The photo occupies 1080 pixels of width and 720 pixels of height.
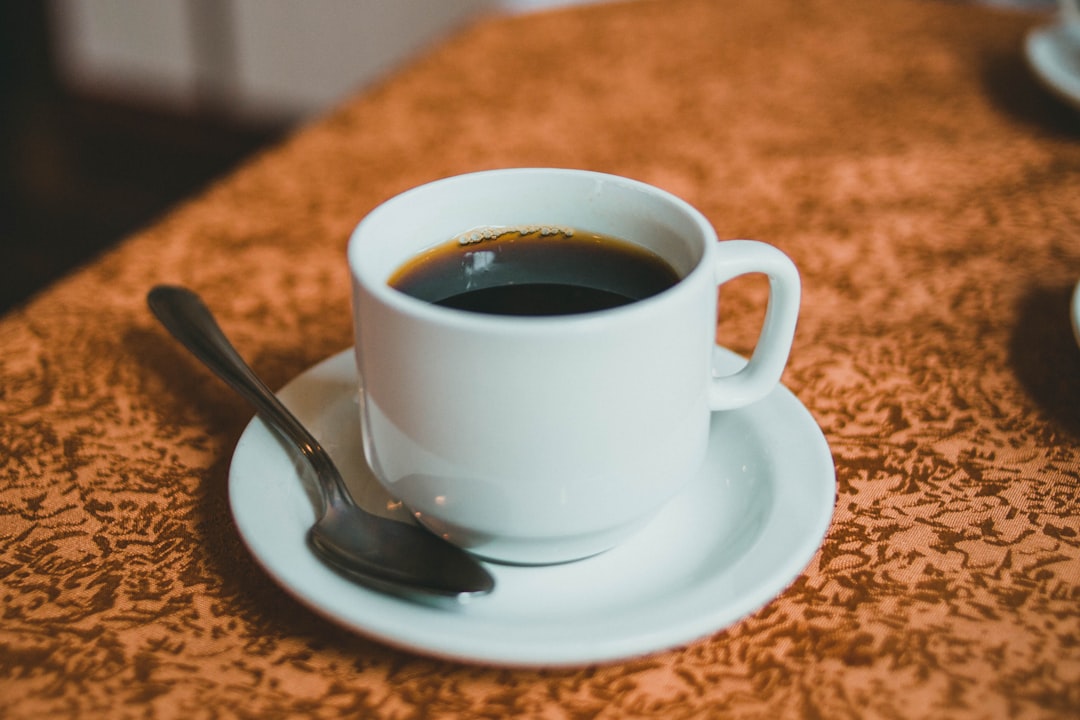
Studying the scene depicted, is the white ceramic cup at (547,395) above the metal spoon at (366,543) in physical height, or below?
above

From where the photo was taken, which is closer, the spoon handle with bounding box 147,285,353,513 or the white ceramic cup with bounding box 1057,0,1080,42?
the spoon handle with bounding box 147,285,353,513

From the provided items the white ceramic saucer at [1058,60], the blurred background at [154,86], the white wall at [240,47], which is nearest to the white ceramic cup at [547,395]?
the white ceramic saucer at [1058,60]

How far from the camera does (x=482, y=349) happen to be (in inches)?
13.5

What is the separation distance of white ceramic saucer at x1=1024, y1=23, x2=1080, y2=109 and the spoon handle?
29.2 inches

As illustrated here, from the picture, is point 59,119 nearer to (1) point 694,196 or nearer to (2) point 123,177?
(2) point 123,177

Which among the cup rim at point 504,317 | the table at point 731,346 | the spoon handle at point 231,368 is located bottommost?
the table at point 731,346

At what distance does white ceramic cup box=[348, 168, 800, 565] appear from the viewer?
0.35m

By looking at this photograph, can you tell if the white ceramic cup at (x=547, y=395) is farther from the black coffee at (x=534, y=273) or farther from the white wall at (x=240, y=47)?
the white wall at (x=240, y=47)

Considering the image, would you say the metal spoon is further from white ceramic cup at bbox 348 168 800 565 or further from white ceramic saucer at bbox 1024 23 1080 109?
white ceramic saucer at bbox 1024 23 1080 109

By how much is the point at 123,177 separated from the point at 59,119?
326 mm

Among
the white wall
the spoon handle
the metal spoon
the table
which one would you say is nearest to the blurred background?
the white wall

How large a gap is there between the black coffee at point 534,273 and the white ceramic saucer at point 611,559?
0.30ft

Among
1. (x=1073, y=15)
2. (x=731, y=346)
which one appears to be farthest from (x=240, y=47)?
(x=731, y=346)

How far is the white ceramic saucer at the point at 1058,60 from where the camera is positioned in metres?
0.85
